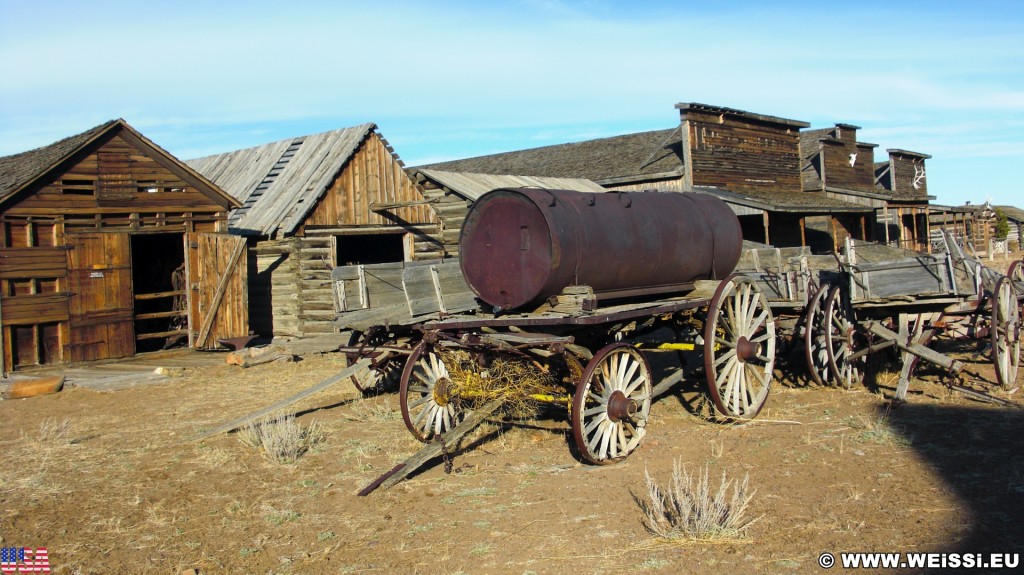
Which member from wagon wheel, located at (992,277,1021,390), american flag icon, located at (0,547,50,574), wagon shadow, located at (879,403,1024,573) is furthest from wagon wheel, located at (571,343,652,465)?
wagon wheel, located at (992,277,1021,390)

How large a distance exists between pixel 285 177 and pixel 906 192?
102 ft

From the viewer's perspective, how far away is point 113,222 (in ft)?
49.0

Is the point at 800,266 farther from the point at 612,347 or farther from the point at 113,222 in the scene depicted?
the point at 113,222

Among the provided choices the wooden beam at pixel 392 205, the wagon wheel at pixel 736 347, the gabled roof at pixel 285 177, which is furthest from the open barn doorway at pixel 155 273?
the wagon wheel at pixel 736 347

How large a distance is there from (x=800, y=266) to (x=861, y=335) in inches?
49.2

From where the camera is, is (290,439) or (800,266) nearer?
(290,439)

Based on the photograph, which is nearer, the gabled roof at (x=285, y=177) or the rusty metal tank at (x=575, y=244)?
the rusty metal tank at (x=575, y=244)

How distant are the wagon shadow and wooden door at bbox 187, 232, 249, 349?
12008mm

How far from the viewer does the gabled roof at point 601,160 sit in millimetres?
26062

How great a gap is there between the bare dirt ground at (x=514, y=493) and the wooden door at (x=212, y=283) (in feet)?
17.9

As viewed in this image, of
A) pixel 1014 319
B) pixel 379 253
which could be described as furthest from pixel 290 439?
pixel 379 253

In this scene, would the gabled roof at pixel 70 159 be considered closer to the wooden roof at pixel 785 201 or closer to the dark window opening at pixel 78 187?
the dark window opening at pixel 78 187

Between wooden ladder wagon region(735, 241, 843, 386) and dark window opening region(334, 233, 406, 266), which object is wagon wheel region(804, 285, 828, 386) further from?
dark window opening region(334, 233, 406, 266)

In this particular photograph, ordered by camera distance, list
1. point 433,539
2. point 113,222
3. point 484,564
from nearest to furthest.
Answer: point 484,564 → point 433,539 → point 113,222
